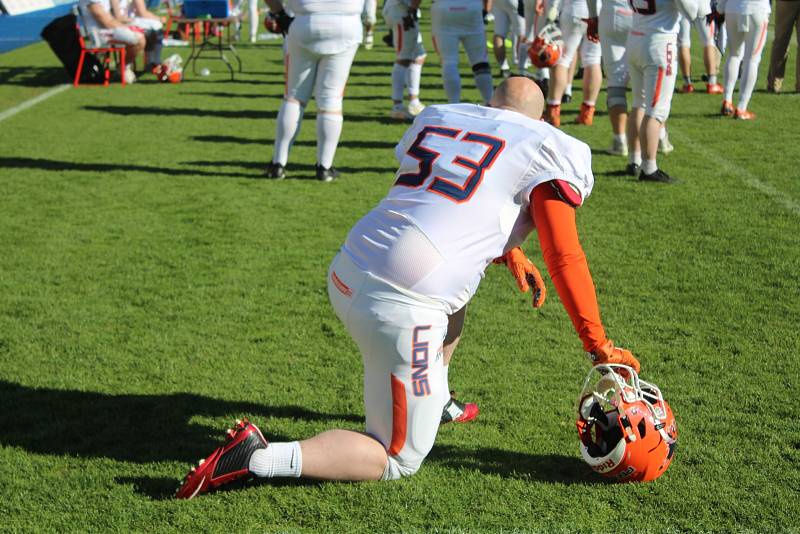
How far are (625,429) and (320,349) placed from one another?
6.15 feet

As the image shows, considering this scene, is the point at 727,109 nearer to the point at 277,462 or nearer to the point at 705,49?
the point at 705,49

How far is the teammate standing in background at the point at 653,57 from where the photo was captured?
7.26 metres

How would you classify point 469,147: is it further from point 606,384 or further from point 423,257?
point 606,384

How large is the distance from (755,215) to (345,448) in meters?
4.77

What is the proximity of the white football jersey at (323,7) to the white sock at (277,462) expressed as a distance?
4839mm

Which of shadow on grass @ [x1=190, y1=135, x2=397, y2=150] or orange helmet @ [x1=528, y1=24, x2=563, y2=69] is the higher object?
orange helmet @ [x1=528, y1=24, x2=563, y2=69]

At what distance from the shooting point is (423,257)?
303 centimetres

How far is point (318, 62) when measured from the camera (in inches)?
299

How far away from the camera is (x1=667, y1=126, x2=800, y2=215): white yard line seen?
7.13 metres

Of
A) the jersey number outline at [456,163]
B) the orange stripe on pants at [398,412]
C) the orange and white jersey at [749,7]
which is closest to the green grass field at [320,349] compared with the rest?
the orange stripe on pants at [398,412]

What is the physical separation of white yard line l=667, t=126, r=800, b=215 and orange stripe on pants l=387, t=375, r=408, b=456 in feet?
16.0

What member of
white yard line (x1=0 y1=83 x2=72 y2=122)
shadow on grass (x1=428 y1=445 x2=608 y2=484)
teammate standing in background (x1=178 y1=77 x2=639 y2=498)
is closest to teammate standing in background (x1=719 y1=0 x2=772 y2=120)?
shadow on grass (x1=428 y1=445 x2=608 y2=484)

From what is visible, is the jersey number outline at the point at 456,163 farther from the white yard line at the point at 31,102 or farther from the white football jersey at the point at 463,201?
the white yard line at the point at 31,102

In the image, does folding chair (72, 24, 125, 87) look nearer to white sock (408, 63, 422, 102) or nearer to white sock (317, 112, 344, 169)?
white sock (408, 63, 422, 102)
